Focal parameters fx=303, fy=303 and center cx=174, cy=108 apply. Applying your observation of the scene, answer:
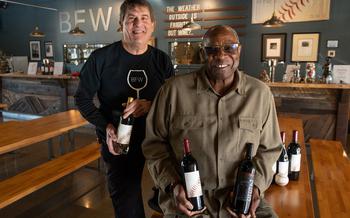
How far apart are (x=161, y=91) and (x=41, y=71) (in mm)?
7601

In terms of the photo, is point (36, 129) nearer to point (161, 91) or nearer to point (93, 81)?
point (93, 81)

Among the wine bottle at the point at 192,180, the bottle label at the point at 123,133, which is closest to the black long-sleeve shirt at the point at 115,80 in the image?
the bottle label at the point at 123,133

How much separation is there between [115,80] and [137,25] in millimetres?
370

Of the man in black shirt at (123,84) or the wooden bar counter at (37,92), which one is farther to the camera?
the wooden bar counter at (37,92)

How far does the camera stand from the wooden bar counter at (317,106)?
4.81m

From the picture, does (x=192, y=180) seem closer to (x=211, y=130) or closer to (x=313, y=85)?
(x=211, y=130)

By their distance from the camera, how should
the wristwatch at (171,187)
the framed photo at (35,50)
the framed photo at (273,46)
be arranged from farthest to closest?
the framed photo at (35,50) → the framed photo at (273,46) → the wristwatch at (171,187)

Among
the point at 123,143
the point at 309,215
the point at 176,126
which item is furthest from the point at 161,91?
the point at 309,215

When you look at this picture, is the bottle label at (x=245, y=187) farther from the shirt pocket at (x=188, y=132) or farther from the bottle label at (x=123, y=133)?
the bottle label at (x=123, y=133)

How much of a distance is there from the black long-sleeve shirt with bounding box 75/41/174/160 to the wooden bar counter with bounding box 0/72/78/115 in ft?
16.3

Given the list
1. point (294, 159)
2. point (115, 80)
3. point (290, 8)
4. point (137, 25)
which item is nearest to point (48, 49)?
point (290, 8)

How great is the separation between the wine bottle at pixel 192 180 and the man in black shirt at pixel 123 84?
0.48 m

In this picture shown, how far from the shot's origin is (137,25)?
1757 millimetres

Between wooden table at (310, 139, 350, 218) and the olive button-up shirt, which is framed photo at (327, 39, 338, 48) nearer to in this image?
wooden table at (310, 139, 350, 218)
